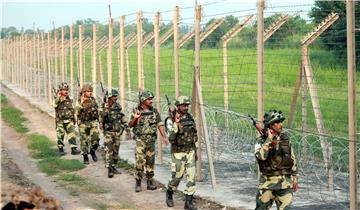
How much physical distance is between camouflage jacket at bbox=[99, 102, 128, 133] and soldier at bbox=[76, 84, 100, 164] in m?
1.40

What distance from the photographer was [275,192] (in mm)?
7562

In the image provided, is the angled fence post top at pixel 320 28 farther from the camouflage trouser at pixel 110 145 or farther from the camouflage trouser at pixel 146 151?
the camouflage trouser at pixel 110 145

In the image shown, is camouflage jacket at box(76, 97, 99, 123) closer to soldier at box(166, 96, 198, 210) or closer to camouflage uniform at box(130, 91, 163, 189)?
camouflage uniform at box(130, 91, 163, 189)

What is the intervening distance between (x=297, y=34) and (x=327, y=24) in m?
1.15

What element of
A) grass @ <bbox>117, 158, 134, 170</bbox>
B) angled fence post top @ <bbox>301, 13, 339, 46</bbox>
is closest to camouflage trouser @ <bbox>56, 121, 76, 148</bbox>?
grass @ <bbox>117, 158, 134, 170</bbox>

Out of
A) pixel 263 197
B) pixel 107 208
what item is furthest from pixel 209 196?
pixel 263 197

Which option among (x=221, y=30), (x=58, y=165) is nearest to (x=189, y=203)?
(x=58, y=165)

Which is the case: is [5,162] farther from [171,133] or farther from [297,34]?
[297,34]

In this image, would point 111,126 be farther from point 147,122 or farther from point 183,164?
point 183,164

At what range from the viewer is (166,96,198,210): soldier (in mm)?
9289

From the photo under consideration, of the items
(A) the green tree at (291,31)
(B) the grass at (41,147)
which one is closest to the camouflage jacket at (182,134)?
(A) the green tree at (291,31)

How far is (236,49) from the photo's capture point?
12.8 m

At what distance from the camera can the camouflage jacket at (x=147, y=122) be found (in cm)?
1042

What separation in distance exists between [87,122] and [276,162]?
683 centimetres
